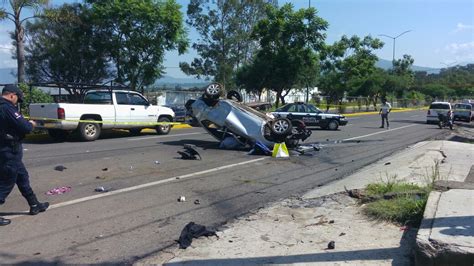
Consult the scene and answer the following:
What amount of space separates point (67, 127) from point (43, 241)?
11.3m

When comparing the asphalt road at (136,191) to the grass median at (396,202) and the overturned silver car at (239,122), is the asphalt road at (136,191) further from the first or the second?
the grass median at (396,202)

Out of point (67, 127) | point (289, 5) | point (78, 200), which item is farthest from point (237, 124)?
point (289, 5)

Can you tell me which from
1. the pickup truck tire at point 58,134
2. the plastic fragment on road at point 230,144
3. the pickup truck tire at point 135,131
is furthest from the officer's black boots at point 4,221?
the pickup truck tire at point 135,131

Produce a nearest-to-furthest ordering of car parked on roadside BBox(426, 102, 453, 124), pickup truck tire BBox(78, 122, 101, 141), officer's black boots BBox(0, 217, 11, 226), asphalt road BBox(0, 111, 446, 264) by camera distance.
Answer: asphalt road BBox(0, 111, 446, 264) → officer's black boots BBox(0, 217, 11, 226) → pickup truck tire BBox(78, 122, 101, 141) → car parked on roadside BBox(426, 102, 453, 124)

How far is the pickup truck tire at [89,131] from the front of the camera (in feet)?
55.0

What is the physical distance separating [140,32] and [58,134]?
12.1 metres

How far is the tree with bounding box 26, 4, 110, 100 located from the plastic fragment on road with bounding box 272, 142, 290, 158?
1929cm

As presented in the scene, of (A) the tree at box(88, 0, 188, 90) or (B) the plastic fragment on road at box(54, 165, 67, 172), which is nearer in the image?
(B) the plastic fragment on road at box(54, 165, 67, 172)

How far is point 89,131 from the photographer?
56.0ft

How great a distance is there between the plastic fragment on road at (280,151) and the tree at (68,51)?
63.3ft

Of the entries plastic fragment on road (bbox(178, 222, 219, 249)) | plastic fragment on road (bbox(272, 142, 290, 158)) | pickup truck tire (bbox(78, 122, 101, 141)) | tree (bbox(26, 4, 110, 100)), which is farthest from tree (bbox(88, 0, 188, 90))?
plastic fragment on road (bbox(178, 222, 219, 249))

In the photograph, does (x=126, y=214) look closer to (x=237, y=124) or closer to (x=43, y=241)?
(x=43, y=241)

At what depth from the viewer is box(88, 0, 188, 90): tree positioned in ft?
89.3

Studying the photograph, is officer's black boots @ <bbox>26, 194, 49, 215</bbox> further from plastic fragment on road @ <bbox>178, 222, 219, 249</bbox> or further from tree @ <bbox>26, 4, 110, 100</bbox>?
tree @ <bbox>26, 4, 110, 100</bbox>
